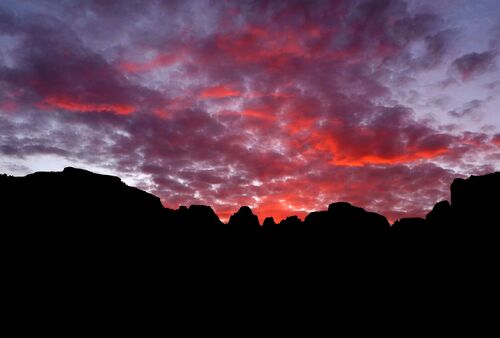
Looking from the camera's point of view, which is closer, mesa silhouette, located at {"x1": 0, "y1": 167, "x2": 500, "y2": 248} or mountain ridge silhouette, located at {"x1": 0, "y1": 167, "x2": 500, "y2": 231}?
mesa silhouette, located at {"x1": 0, "y1": 167, "x2": 500, "y2": 248}

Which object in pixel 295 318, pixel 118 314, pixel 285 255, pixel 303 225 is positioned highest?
pixel 303 225

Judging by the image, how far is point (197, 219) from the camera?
267 ft

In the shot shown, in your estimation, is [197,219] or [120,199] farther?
[197,219]

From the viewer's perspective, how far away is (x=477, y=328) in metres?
53.4

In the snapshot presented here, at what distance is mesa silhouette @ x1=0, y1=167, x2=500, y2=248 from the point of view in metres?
49.0

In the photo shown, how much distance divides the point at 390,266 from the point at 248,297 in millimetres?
32474

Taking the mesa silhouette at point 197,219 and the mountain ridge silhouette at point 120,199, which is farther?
the mountain ridge silhouette at point 120,199

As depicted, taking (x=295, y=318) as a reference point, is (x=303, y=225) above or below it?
above

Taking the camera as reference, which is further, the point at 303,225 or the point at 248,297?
the point at 303,225

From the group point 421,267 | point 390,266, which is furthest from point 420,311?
point 390,266

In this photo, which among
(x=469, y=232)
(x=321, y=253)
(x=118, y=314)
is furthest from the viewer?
(x=321, y=253)

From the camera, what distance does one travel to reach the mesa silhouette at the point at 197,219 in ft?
161

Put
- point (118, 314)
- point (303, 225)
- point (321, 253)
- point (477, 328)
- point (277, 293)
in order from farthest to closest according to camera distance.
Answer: point (303, 225) → point (321, 253) → point (277, 293) → point (477, 328) → point (118, 314)

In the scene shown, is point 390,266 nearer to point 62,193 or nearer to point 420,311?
point 420,311
